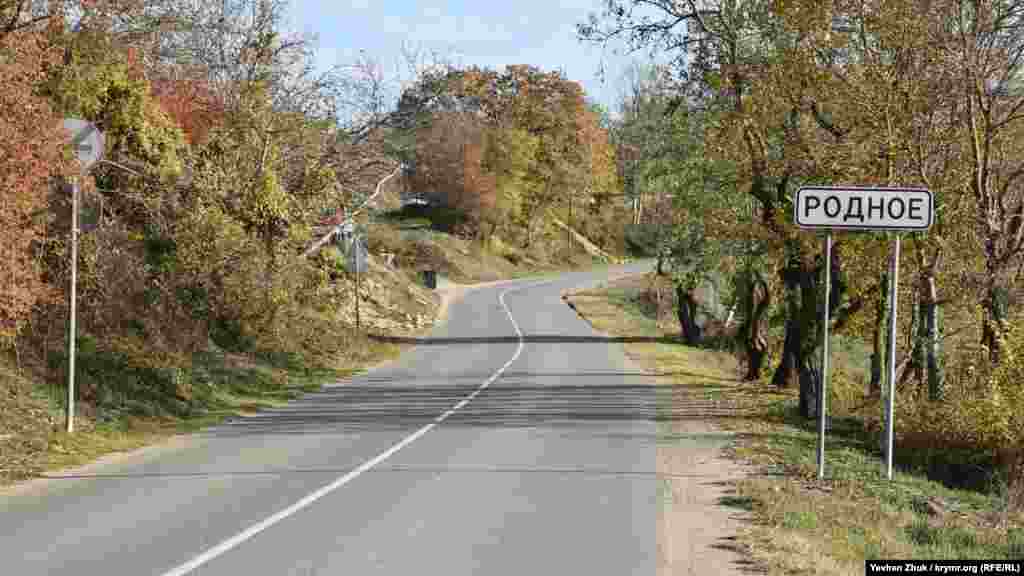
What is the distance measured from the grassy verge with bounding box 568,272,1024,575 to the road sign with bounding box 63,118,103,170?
10579 millimetres

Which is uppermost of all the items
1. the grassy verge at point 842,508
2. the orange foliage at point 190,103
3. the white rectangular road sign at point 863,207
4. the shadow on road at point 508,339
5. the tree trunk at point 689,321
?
the orange foliage at point 190,103

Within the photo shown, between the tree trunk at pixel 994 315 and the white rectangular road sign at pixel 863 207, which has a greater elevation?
the white rectangular road sign at pixel 863 207

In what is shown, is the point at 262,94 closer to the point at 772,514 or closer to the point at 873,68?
the point at 873,68

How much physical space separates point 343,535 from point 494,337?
114 ft

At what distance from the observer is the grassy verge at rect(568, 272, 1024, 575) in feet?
32.7

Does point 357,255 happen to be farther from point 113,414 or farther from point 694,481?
point 694,481

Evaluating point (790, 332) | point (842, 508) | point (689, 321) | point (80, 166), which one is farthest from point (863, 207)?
point (689, 321)

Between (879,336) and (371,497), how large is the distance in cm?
1744

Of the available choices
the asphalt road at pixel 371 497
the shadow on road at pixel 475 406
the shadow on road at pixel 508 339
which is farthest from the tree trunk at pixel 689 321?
the asphalt road at pixel 371 497

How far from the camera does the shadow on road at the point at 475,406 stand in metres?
19.6

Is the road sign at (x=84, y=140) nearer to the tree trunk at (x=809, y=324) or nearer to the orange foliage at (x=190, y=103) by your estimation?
the tree trunk at (x=809, y=324)

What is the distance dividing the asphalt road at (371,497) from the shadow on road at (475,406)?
84 millimetres

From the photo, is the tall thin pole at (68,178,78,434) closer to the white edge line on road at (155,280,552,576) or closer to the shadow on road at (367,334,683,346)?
the white edge line on road at (155,280,552,576)

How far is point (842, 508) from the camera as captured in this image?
478 inches
